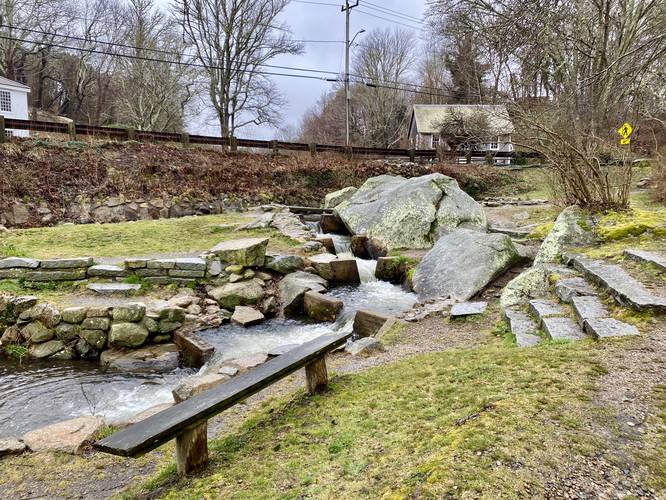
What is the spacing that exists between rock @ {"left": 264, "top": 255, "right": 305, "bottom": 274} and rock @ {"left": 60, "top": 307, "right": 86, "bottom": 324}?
3043 millimetres

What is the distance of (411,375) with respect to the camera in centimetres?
345

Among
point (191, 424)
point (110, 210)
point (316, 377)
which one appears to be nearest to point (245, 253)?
point (316, 377)

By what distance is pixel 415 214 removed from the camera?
10.2 m

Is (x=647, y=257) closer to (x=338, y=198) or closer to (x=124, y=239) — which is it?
(x=124, y=239)

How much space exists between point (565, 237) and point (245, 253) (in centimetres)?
514

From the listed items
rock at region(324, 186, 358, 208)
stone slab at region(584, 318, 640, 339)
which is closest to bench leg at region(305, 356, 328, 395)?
stone slab at region(584, 318, 640, 339)

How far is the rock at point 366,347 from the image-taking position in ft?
15.5

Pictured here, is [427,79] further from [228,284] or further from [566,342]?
[566,342]

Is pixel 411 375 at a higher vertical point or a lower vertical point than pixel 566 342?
lower

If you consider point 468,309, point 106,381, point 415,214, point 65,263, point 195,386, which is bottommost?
point 106,381

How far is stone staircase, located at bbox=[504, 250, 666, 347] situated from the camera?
3666 millimetres

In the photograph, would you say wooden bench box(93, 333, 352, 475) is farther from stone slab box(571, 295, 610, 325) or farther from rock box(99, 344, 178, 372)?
rock box(99, 344, 178, 372)

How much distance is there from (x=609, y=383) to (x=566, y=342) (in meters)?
0.94

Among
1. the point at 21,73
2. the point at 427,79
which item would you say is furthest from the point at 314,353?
the point at 427,79
